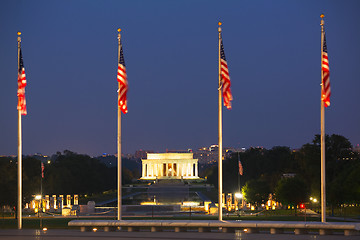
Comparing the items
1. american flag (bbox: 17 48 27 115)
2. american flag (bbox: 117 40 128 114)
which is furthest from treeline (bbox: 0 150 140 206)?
american flag (bbox: 117 40 128 114)

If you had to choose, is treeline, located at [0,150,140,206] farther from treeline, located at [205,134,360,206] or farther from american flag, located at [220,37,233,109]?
american flag, located at [220,37,233,109]

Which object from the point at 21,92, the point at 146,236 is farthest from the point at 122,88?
the point at 146,236

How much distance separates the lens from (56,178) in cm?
9562

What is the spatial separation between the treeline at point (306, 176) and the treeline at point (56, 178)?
25.6m

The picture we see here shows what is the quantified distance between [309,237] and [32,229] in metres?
15.3

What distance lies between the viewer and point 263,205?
8488 cm

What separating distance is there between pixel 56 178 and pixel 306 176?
130 feet

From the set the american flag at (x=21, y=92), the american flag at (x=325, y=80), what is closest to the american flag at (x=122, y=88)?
the american flag at (x=21, y=92)

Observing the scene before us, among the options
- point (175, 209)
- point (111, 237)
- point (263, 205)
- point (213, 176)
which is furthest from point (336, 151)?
point (213, 176)

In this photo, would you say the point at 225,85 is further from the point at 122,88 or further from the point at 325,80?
the point at 122,88

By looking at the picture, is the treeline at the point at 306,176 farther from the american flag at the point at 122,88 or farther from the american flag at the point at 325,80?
the american flag at the point at 122,88

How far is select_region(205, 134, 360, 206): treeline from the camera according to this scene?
60188 millimetres

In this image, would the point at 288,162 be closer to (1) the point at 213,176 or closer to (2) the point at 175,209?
(1) the point at 213,176

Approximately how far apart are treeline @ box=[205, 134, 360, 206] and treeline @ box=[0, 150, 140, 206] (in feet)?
84.1
